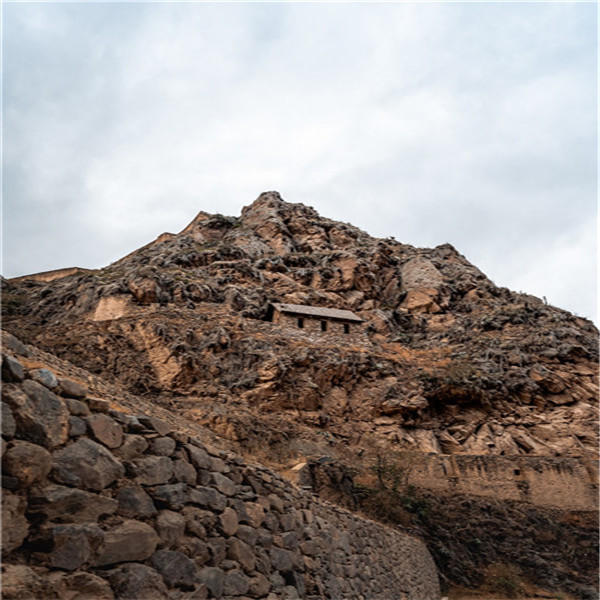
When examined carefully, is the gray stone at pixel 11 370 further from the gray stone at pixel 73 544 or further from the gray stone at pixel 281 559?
the gray stone at pixel 281 559

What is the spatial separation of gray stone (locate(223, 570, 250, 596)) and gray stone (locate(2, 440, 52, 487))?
2.47 meters

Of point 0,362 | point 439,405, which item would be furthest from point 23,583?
point 439,405

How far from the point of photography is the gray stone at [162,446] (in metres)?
4.56

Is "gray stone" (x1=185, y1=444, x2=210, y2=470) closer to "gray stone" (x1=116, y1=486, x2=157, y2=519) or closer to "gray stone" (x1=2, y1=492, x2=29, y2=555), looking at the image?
"gray stone" (x1=116, y1=486, x2=157, y2=519)

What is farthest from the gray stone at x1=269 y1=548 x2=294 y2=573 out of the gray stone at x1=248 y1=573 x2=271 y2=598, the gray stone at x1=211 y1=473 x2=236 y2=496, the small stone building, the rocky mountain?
the small stone building

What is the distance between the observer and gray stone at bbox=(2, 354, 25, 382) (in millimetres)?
3465

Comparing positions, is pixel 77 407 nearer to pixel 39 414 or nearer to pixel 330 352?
pixel 39 414

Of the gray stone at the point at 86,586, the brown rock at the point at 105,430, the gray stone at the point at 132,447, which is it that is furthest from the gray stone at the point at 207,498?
the gray stone at the point at 86,586

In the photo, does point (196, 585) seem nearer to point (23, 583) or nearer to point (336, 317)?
point (23, 583)

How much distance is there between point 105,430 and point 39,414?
679 mm

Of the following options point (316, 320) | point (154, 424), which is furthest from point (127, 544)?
point (316, 320)

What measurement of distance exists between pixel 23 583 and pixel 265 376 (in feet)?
63.4

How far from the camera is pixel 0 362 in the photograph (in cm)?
344

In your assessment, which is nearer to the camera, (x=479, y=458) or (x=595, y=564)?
(x=595, y=564)
